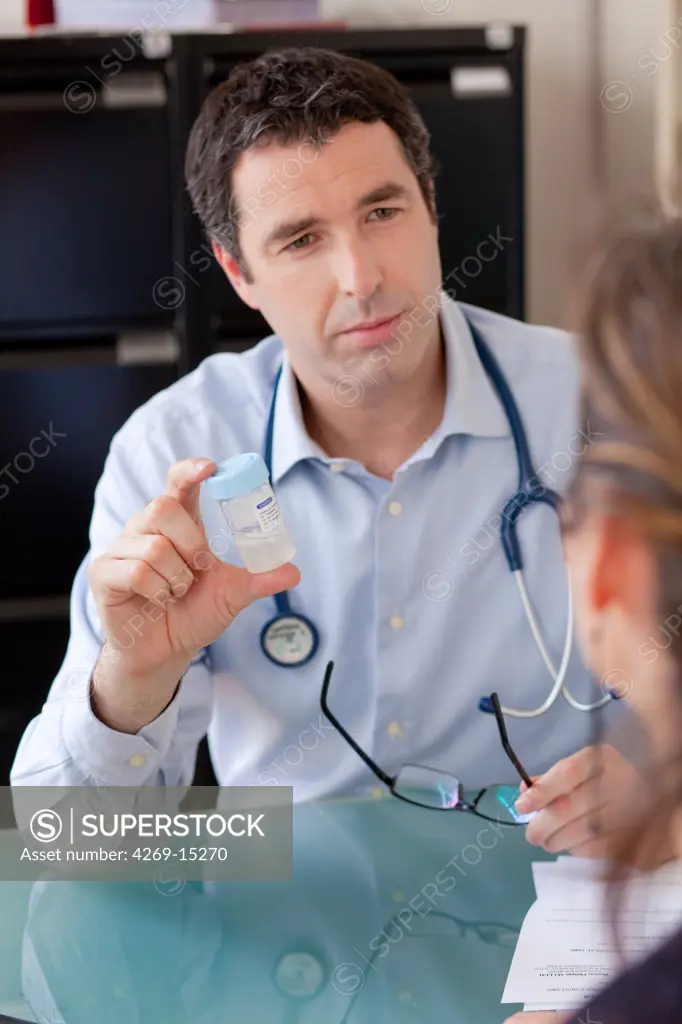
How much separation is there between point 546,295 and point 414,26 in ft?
2.61

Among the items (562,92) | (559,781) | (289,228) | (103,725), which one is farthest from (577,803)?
(562,92)

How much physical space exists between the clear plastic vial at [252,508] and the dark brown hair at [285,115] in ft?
1.67

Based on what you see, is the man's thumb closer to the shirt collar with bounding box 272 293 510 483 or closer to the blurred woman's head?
the shirt collar with bounding box 272 293 510 483

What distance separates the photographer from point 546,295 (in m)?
3.02

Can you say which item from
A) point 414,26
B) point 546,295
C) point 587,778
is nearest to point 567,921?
point 587,778

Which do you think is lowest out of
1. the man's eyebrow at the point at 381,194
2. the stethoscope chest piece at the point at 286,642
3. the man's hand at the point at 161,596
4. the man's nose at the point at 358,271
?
the stethoscope chest piece at the point at 286,642

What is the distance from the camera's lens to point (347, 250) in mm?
1477

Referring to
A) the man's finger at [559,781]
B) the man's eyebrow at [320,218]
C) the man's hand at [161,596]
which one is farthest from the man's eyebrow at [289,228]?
the man's finger at [559,781]

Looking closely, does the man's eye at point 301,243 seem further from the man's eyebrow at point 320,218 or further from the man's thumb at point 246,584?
the man's thumb at point 246,584

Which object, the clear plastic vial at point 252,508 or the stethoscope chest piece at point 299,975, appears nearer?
the stethoscope chest piece at point 299,975

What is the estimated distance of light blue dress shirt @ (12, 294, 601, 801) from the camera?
1480 mm

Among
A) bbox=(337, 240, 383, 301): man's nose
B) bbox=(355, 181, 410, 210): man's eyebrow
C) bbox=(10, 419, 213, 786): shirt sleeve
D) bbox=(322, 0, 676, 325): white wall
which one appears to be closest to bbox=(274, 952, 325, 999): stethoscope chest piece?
bbox=(10, 419, 213, 786): shirt sleeve

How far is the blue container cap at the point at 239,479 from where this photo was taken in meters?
1.17

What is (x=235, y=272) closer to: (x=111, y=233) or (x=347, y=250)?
(x=347, y=250)
